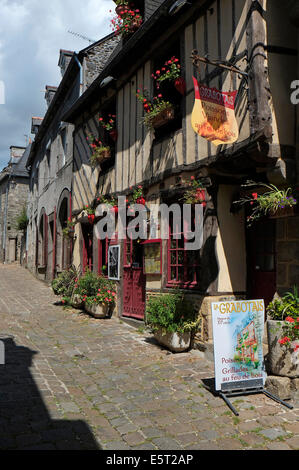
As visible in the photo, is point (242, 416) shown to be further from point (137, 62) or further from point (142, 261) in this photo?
point (137, 62)

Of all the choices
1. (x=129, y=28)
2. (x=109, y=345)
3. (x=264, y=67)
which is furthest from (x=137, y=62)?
(x=109, y=345)

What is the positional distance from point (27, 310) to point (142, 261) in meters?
3.16

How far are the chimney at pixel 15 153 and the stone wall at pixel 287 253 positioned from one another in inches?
946

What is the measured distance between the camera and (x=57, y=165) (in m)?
13.9

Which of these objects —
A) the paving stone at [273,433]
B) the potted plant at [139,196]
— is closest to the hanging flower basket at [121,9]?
the potted plant at [139,196]

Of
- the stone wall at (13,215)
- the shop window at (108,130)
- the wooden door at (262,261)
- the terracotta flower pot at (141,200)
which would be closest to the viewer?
the wooden door at (262,261)

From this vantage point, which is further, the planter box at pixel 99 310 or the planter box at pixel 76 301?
the planter box at pixel 76 301

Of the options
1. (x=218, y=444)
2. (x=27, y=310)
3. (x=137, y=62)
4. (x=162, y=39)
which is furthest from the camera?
(x=27, y=310)

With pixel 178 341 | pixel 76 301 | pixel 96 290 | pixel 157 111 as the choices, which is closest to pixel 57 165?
pixel 76 301

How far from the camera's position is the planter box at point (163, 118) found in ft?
20.5

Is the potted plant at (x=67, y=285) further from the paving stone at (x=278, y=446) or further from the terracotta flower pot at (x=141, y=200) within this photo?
the paving stone at (x=278, y=446)

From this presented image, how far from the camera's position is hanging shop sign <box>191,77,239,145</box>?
14.5 feet

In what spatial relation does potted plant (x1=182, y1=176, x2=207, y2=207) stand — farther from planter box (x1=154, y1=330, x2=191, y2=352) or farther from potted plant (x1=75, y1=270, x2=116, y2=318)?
potted plant (x1=75, y1=270, x2=116, y2=318)

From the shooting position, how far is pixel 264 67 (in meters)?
4.49
